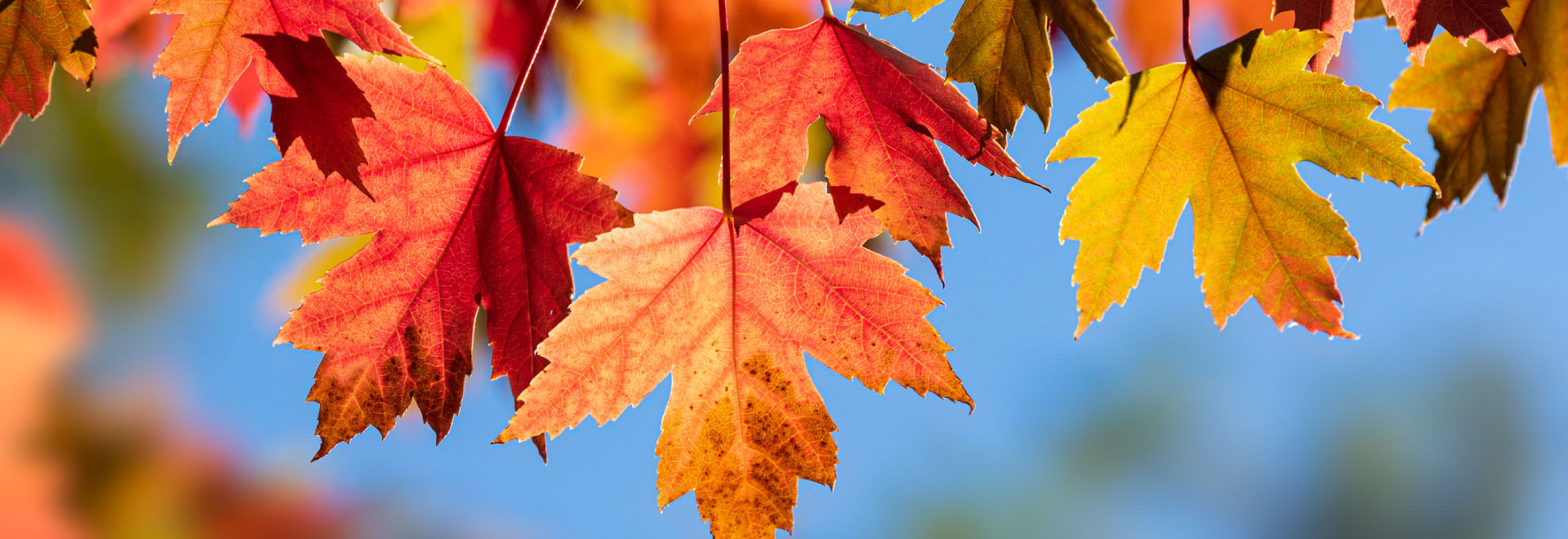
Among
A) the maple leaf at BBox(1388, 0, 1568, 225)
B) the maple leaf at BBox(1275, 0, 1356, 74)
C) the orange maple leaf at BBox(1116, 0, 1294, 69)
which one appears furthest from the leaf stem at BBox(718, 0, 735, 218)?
the orange maple leaf at BBox(1116, 0, 1294, 69)

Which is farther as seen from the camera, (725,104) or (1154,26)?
(1154,26)

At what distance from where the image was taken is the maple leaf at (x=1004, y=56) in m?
0.57

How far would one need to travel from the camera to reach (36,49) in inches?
22.8

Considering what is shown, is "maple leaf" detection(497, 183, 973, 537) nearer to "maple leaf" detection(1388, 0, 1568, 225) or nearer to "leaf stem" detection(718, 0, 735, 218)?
"leaf stem" detection(718, 0, 735, 218)

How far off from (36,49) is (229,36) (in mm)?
147

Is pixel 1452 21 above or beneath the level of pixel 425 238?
above

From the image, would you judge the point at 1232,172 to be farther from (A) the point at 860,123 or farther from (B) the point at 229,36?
(B) the point at 229,36

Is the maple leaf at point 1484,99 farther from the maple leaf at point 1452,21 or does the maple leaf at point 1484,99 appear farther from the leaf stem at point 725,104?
the leaf stem at point 725,104

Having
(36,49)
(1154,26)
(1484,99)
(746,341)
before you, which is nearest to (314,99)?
(36,49)

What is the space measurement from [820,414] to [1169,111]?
0.32m

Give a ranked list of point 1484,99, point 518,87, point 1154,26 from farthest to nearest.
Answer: point 1154,26 < point 1484,99 < point 518,87

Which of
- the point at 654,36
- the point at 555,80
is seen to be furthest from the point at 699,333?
the point at 555,80

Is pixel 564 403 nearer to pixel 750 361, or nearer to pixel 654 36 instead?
pixel 750 361

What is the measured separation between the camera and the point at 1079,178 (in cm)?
65
